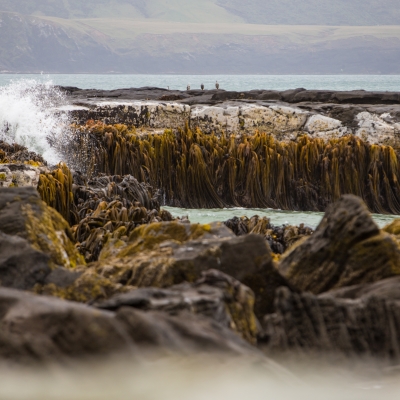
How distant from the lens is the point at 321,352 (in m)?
2.64

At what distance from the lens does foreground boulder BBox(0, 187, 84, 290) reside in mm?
3346

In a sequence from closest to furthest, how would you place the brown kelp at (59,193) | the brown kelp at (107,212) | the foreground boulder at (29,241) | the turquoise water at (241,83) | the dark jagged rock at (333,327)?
the dark jagged rock at (333,327)
the foreground boulder at (29,241)
the brown kelp at (107,212)
the brown kelp at (59,193)
the turquoise water at (241,83)

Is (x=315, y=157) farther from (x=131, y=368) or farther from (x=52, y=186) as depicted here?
(x=131, y=368)

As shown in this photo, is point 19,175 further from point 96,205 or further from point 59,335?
point 59,335

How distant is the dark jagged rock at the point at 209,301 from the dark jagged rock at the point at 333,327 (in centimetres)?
10

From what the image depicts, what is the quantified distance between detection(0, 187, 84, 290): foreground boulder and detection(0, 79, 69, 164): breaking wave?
7.01 m

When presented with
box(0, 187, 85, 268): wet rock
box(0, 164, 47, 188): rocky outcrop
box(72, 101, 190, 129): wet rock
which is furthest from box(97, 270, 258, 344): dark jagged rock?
box(72, 101, 190, 129): wet rock

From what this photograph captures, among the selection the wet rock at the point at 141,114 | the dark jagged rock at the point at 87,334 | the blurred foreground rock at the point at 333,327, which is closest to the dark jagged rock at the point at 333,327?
the blurred foreground rock at the point at 333,327

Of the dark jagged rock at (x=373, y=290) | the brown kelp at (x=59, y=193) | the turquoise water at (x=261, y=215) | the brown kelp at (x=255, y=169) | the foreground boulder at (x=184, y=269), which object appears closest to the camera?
the dark jagged rock at (x=373, y=290)

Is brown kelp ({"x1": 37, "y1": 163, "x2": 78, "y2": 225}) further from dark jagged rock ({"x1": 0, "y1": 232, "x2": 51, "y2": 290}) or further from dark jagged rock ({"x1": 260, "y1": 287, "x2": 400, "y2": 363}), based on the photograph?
dark jagged rock ({"x1": 260, "y1": 287, "x2": 400, "y2": 363})

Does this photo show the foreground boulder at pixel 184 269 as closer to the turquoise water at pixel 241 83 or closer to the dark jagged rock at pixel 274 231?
the dark jagged rock at pixel 274 231

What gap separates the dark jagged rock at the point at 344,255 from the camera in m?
3.29

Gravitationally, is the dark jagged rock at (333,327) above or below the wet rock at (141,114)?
below

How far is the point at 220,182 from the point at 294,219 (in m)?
1.66
